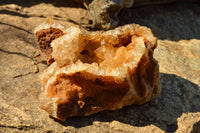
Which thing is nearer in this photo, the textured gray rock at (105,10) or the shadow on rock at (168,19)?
the textured gray rock at (105,10)

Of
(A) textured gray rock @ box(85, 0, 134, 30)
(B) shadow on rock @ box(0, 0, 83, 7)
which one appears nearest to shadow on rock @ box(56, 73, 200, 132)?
(A) textured gray rock @ box(85, 0, 134, 30)

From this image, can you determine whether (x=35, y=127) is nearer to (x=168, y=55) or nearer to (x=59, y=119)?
(x=59, y=119)

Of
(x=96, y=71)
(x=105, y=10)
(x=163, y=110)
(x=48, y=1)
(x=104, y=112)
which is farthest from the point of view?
(x=48, y=1)

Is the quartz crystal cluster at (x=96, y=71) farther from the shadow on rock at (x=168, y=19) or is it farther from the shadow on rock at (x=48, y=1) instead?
the shadow on rock at (x=48, y=1)

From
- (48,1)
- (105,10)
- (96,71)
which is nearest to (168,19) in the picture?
(105,10)

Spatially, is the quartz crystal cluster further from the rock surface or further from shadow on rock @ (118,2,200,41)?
shadow on rock @ (118,2,200,41)

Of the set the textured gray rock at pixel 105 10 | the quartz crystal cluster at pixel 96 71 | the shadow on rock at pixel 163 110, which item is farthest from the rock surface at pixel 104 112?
the textured gray rock at pixel 105 10

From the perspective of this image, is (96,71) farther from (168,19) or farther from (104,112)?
(168,19)
